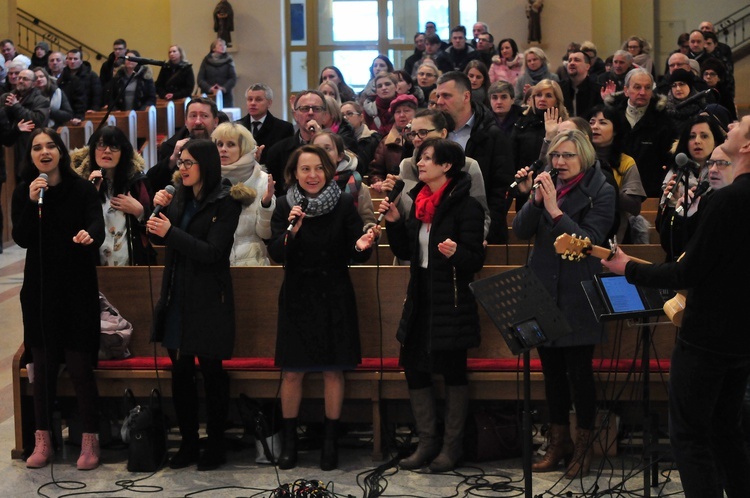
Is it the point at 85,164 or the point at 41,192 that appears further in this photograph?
the point at 85,164

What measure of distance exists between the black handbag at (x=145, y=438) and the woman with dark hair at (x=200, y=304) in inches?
3.5

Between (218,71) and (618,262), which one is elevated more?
(218,71)

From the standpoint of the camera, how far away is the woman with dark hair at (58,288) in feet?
17.2

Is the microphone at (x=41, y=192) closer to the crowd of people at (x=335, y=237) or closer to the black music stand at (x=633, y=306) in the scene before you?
the crowd of people at (x=335, y=237)

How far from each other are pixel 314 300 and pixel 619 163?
1875 mm

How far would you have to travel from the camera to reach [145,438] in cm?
525

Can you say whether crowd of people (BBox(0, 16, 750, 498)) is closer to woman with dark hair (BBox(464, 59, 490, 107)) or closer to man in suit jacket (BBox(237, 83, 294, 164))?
man in suit jacket (BBox(237, 83, 294, 164))

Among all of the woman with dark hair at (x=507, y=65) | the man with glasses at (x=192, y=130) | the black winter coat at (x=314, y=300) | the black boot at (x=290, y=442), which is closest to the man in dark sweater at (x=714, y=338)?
the black winter coat at (x=314, y=300)

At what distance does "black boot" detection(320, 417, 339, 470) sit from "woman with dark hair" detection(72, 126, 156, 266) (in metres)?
1.27

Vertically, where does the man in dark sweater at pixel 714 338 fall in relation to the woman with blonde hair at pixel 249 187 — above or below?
below

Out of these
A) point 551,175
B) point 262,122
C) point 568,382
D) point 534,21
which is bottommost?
point 568,382

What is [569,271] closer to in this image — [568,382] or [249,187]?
[568,382]

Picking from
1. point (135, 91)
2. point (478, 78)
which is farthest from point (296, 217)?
point (135, 91)

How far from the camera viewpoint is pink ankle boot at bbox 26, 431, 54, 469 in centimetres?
527
